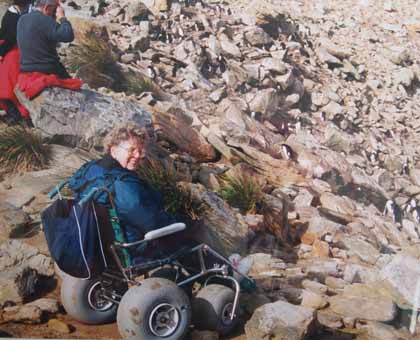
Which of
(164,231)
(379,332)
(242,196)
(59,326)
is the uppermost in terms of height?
(164,231)

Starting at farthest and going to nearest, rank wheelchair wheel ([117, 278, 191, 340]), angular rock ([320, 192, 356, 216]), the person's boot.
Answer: angular rock ([320, 192, 356, 216]) → the person's boot → wheelchair wheel ([117, 278, 191, 340])

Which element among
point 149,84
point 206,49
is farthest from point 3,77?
point 206,49

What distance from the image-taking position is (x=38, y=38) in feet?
12.6

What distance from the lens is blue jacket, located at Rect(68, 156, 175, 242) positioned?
9.76 ft

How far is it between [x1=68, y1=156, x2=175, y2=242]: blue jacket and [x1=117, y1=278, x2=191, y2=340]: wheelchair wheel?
30 centimetres

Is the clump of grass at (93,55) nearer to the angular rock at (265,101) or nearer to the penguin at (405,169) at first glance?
the angular rock at (265,101)

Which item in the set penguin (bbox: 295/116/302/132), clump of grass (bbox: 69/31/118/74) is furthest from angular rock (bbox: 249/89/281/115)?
clump of grass (bbox: 69/31/118/74)

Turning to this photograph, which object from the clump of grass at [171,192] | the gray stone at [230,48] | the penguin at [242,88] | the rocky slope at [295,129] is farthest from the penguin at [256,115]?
the clump of grass at [171,192]

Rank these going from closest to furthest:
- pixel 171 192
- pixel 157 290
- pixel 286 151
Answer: pixel 157 290
pixel 171 192
pixel 286 151

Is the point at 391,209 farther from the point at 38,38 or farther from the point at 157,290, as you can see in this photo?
the point at 38,38

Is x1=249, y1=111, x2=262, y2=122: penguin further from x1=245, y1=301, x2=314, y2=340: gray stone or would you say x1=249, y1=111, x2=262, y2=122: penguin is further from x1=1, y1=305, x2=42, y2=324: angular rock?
x1=1, y1=305, x2=42, y2=324: angular rock

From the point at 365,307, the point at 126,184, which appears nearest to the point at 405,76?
the point at 365,307

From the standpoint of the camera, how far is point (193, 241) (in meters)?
3.34

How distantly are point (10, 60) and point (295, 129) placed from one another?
2074mm
